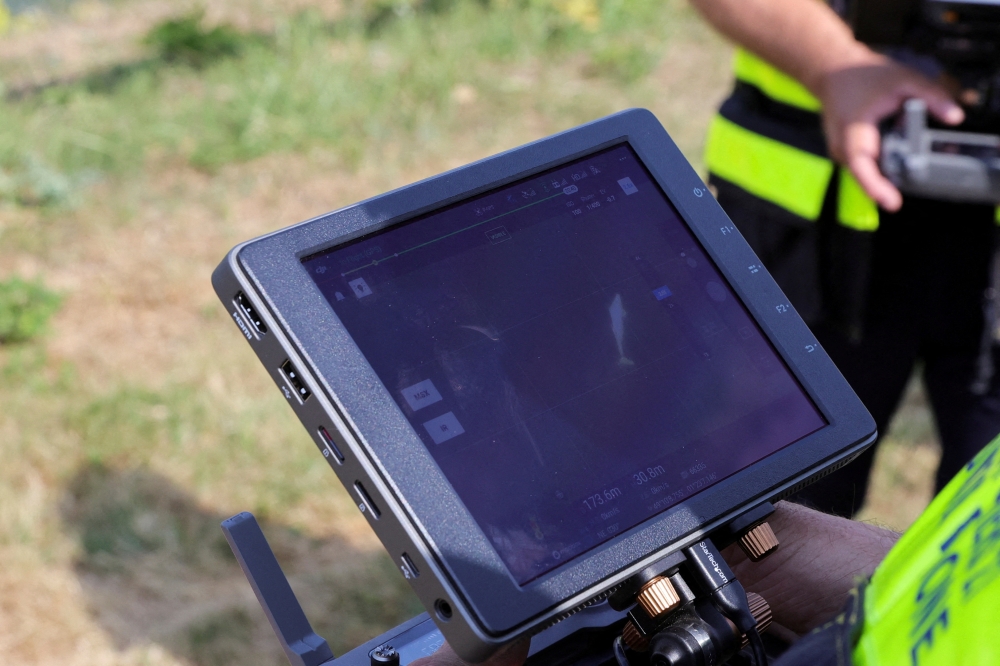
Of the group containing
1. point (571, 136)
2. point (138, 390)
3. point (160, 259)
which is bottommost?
point (571, 136)

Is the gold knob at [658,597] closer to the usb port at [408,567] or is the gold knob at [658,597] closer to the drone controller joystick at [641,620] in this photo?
the drone controller joystick at [641,620]

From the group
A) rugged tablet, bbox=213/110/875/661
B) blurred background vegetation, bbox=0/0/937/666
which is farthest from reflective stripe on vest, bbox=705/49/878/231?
blurred background vegetation, bbox=0/0/937/666

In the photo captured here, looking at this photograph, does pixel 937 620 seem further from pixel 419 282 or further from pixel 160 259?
pixel 160 259

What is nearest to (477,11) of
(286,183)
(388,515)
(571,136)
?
(286,183)

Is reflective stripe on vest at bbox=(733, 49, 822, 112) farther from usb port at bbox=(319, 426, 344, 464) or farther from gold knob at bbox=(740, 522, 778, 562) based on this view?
usb port at bbox=(319, 426, 344, 464)

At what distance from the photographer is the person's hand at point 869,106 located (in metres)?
1.63

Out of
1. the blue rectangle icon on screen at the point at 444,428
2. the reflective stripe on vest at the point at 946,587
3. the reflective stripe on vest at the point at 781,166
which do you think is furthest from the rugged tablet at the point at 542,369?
the reflective stripe on vest at the point at 781,166

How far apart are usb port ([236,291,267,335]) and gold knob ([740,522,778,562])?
1.79 feet

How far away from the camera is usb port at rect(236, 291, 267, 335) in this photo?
0.94 m

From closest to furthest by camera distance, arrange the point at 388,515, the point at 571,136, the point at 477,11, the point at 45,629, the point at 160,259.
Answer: the point at 388,515 → the point at 571,136 → the point at 45,629 → the point at 160,259 → the point at 477,11

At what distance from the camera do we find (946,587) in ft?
2.13

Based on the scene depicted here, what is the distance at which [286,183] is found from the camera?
11.6 ft

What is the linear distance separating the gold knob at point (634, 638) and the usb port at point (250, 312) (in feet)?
1.57

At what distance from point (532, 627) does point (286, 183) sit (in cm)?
288
